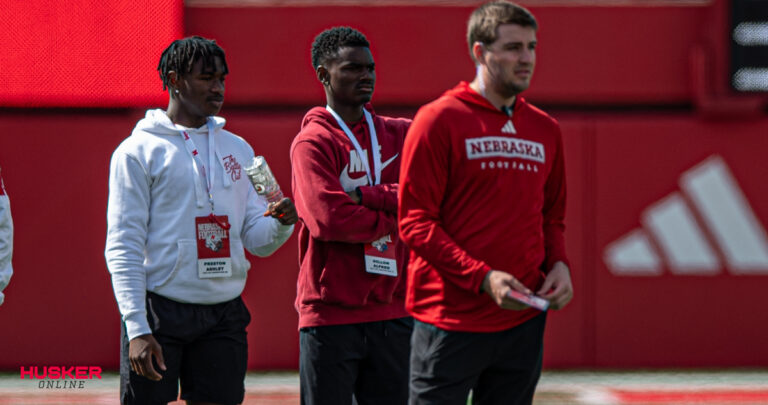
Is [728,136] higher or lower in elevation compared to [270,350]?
higher

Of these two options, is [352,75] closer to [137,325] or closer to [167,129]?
[167,129]

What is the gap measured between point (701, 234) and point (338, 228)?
4.93 m

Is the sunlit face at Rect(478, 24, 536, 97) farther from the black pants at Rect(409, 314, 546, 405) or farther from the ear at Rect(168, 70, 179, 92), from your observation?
the ear at Rect(168, 70, 179, 92)

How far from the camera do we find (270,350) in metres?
7.79

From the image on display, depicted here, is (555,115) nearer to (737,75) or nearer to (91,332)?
(737,75)

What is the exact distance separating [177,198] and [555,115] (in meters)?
4.85

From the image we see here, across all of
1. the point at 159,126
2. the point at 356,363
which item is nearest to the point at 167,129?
the point at 159,126

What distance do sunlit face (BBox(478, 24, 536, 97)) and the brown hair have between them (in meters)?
0.01

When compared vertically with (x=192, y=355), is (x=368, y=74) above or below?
above

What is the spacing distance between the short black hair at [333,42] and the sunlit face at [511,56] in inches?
31.2

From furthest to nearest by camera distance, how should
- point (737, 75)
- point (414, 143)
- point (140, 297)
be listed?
1. point (737, 75)
2. point (140, 297)
3. point (414, 143)

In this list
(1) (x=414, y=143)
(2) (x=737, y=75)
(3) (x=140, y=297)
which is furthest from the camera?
(2) (x=737, y=75)

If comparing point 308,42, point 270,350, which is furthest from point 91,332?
point 308,42

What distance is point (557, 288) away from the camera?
3010 mm
